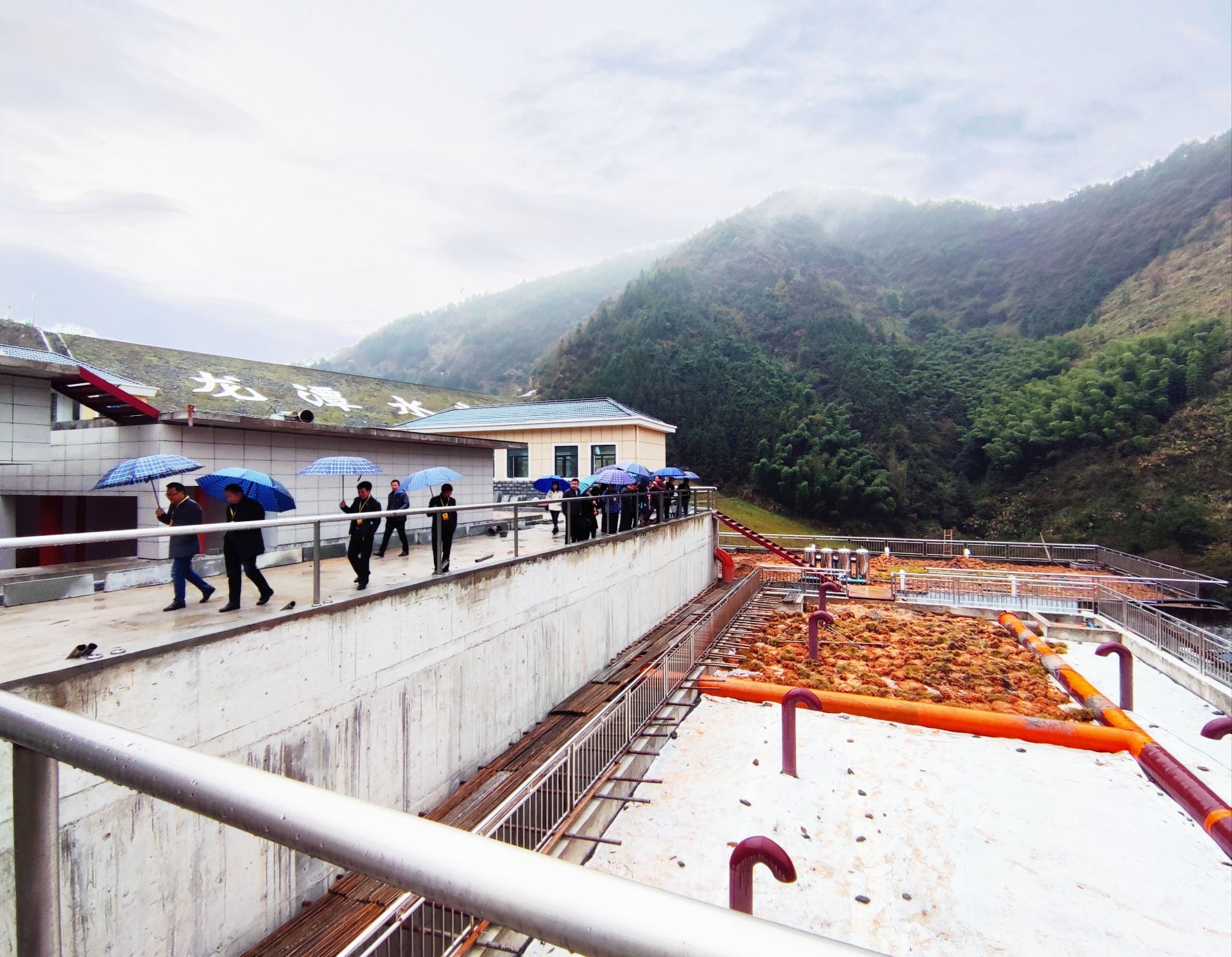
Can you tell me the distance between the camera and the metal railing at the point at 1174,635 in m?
13.5

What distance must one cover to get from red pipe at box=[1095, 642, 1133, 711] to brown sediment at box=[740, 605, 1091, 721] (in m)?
1.11

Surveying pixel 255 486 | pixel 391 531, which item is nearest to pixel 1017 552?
pixel 391 531

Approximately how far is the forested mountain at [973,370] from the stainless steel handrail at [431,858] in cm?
4888

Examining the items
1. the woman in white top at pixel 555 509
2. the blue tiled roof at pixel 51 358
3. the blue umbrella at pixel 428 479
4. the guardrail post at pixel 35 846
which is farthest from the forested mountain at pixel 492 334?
the guardrail post at pixel 35 846

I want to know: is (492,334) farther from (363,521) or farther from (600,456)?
(363,521)

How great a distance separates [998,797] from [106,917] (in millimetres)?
10311

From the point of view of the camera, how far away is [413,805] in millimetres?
7816

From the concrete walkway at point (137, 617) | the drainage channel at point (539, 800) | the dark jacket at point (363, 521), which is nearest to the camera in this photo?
the concrete walkway at point (137, 617)

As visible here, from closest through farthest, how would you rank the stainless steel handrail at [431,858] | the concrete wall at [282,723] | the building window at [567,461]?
the stainless steel handrail at [431,858], the concrete wall at [282,723], the building window at [567,461]

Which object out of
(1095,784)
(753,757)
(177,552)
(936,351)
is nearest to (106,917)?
(177,552)

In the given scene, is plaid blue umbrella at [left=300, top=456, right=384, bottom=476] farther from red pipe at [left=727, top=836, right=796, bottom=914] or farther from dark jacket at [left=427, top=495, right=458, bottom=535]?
red pipe at [left=727, top=836, right=796, bottom=914]

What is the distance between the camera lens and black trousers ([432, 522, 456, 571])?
27.8ft

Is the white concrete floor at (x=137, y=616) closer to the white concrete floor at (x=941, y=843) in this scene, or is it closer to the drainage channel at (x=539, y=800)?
the drainage channel at (x=539, y=800)

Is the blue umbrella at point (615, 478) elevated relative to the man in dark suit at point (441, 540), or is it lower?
elevated
